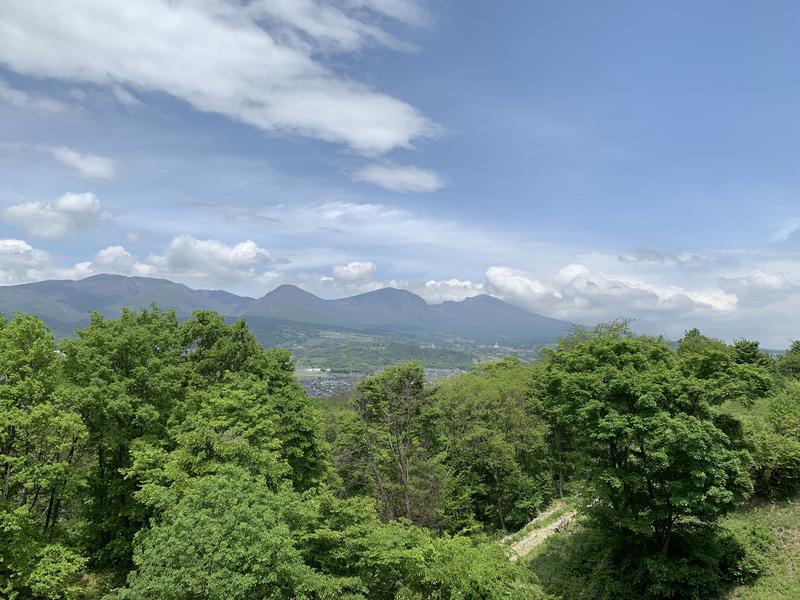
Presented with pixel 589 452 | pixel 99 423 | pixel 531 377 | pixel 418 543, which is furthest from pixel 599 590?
pixel 531 377

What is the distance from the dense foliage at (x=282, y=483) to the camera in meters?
13.4

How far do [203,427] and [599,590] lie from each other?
19.6 m

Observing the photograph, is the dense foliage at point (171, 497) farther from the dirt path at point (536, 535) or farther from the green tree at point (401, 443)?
the dirt path at point (536, 535)

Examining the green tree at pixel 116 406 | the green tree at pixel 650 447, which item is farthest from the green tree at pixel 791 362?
the green tree at pixel 116 406

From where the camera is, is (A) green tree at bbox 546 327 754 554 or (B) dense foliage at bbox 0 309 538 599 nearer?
(B) dense foliage at bbox 0 309 538 599

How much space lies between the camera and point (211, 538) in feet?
41.0

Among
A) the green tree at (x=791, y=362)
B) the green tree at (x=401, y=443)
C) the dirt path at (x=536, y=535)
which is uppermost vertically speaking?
the green tree at (x=791, y=362)

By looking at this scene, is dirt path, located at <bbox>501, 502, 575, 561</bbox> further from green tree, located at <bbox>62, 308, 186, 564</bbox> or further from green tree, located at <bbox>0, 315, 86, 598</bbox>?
green tree, located at <bbox>0, 315, 86, 598</bbox>

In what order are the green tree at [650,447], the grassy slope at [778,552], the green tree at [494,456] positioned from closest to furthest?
the grassy slope at [778,552] < the green tree at [650,447] < the green tree at [494,456]

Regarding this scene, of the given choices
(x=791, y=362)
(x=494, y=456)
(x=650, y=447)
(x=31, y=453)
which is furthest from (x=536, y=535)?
(x=791, y=362)

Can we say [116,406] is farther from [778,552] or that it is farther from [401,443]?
[778,552]

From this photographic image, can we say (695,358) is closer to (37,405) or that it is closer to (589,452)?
(589,452)

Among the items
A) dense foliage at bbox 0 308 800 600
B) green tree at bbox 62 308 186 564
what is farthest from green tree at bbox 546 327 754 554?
green tree at bbox 62 308 186 564

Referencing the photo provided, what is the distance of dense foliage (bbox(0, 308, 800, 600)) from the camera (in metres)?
13.4
